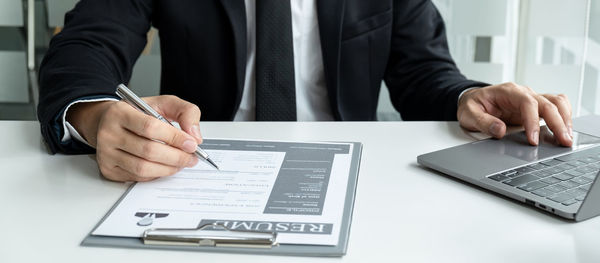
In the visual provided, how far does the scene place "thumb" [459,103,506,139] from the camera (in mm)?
1006

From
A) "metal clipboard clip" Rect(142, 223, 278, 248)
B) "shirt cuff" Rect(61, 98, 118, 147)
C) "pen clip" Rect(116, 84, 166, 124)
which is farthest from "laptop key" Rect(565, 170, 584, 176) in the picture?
"shirt cuff" Rect(61, 98, 118, 147)

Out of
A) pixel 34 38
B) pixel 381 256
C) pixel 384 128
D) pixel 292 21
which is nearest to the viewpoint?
pixel 381 256

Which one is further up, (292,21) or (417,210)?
(292,21)

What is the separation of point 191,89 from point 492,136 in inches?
29.0

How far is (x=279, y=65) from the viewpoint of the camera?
1.38 metres

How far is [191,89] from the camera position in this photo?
1516mm

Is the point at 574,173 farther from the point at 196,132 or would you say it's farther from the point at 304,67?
the point at 304,67

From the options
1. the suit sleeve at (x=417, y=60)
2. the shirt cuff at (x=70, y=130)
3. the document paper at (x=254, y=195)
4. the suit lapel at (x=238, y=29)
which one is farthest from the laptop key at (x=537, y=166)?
the suit lapel at (x=238, y=29)

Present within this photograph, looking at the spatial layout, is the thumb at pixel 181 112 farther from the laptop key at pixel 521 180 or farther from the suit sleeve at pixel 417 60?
the suit sleeve at pixel 417 60

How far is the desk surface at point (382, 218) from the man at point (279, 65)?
11 centimetres

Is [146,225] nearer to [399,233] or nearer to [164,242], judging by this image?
[164,242]

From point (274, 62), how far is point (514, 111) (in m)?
0.51

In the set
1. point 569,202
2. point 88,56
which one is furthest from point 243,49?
point 569,202

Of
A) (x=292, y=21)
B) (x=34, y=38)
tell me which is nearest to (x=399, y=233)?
(x=292, y=21)
